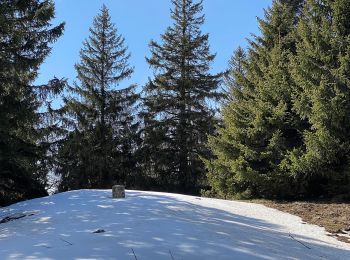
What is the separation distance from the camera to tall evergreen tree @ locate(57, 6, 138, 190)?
25875 millimetres

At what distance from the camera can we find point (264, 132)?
16391mm

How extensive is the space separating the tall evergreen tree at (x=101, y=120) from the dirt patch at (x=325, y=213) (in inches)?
560

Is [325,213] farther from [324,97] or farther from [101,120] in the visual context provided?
[101,120]

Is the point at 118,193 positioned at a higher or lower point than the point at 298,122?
lower

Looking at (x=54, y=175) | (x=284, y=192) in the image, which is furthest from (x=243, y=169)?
(x=54, y=175)

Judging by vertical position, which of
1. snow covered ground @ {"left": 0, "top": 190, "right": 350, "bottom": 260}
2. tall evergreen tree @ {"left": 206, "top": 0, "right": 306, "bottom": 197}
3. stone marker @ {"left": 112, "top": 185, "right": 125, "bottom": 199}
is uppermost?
tall evergreen tree @ {"left": 206, "top": 0, "right": 306, "bottom": 197}

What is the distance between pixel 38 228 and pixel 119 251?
3162 mm

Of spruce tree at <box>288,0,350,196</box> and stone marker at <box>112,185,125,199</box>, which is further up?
spruce tree at <box>288,0,350,196</box>

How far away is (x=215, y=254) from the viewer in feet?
20.3

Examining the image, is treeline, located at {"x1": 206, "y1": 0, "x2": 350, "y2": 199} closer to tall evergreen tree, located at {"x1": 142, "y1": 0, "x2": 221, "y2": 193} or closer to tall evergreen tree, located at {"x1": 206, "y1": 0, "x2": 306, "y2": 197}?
tall evergreen tree, located at {"x1": 206, "y1": 0, "x2": 306, "y2": 197}

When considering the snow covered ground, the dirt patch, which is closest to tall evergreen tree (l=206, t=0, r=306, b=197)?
the dirt patch

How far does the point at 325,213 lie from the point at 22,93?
11.5 metres

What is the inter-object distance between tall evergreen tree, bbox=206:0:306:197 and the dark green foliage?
285 inches

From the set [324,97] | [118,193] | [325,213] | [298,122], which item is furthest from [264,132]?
[118,193]
